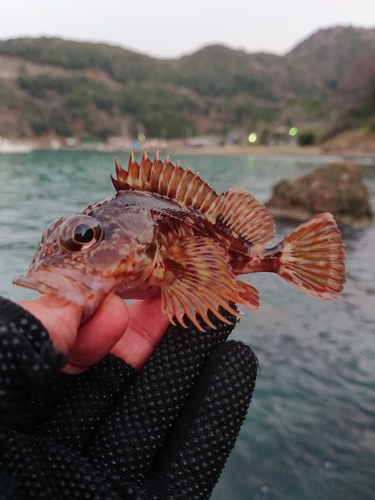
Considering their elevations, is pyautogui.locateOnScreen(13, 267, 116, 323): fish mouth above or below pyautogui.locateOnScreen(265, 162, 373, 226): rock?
above

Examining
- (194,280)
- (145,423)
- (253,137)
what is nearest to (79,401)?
(145,423)

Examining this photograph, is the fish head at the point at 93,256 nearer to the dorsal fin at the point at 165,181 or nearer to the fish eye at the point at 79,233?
the fish eye at the point at 79,233

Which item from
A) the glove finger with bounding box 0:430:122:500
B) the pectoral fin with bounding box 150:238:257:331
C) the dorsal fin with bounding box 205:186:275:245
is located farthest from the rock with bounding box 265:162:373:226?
the glove finger with bounding box 0:430:122:500

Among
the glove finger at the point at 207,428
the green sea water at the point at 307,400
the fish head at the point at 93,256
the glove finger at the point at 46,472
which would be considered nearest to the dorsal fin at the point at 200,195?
the fish head at the point at 93,256

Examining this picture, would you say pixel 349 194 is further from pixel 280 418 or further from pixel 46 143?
pixel 46 143

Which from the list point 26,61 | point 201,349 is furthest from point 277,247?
point 26,61

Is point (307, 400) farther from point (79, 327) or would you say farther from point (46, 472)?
point (79, 327)

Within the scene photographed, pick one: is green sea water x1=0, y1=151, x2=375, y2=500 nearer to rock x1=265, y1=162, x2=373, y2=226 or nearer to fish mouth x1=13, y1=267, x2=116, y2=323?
fish mouth x1=13, y1=267, x2=116, y2=323
